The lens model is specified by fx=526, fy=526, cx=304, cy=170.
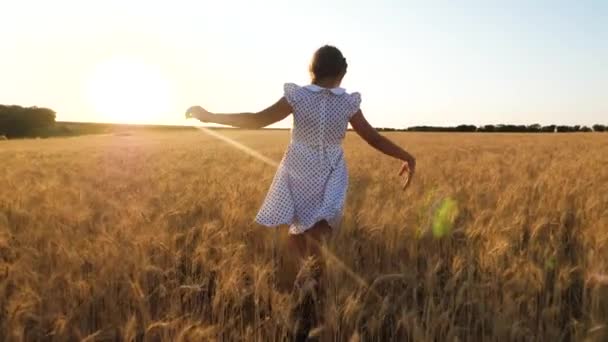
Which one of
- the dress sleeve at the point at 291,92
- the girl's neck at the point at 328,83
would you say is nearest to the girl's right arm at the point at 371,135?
the girl's neck at the point at 328,83

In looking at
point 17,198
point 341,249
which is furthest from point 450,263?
point 17,198

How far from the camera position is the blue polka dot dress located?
2793mm

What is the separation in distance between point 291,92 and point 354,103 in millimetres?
357

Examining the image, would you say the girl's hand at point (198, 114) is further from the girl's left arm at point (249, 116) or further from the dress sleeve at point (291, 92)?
the dress sleeve at point (291, 92)

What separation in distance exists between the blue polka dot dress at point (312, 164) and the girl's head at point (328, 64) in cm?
7

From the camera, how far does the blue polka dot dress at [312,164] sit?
2793mm

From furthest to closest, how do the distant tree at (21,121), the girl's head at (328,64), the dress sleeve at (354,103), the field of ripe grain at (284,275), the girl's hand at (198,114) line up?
the distant tree at (21,121)
the dress sleeve at (354,103)
the girl's head at (328,64)
the girl's hand at (198,114)
the field of ripe grain at (284,275)

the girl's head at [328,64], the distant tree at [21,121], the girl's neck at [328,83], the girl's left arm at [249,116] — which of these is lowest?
the distant tree at [21,121]

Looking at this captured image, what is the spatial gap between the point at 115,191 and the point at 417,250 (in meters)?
4.06

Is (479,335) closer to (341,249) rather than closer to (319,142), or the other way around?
(341,249)

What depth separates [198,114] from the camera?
262 cm

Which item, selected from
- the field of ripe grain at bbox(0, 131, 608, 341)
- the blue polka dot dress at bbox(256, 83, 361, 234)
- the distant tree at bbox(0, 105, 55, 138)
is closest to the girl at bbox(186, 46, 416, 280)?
the blue polka dot dress at bbox(256, 83, 361, 234)

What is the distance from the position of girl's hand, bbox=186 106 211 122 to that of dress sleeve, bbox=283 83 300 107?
424 millimetres

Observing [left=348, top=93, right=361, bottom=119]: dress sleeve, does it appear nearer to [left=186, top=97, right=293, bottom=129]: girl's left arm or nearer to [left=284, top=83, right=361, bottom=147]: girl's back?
[left=284, top=83, right=361, bottom=147]: girl's back
